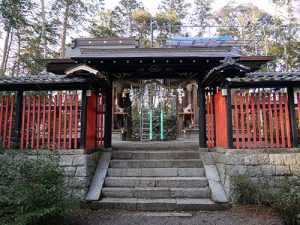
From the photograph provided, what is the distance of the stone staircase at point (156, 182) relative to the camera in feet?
17.1

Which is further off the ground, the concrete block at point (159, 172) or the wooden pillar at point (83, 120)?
the wooden pillar at point (83, 120)

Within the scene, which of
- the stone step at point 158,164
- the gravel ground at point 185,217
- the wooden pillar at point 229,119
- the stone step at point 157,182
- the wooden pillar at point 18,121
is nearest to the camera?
the gravel ground at point 185,217

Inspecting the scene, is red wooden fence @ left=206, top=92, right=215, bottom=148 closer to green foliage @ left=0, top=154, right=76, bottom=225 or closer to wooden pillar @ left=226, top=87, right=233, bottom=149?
wooden pillar @ left=226, top=87, right=233, bottom=149

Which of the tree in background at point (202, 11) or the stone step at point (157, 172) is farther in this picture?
the tree in background at point (202, 11)

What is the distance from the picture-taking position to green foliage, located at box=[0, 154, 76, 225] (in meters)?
3.74

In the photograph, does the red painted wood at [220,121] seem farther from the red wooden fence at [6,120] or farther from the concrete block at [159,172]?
the red wooden fence at [6,120]

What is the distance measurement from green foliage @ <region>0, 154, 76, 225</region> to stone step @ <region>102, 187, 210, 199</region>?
147 cm

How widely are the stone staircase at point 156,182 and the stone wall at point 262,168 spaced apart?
673 mm

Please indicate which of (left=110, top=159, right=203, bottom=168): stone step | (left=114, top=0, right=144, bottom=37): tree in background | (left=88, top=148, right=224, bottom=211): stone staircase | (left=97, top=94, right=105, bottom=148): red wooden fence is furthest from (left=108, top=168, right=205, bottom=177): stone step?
(left=114, top=0, right=144, bottom=37): tree in background

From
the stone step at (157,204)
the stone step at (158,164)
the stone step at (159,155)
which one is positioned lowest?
the stone step at (157,204)

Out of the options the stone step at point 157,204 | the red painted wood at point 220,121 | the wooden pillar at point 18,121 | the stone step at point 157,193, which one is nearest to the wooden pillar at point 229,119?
the red painted wood at point 220,121

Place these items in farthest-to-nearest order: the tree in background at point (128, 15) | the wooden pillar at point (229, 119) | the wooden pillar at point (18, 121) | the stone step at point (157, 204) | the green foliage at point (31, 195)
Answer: the tree in background at point (128, 15) < the wooden pillar at point (18, 121) < the wooden pillar at point (229, 119) < the stone step at point (157, 204) < the green foliage at point (31, 195)

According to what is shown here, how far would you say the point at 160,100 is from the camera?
63.6ft

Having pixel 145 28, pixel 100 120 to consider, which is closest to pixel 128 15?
pixel 145 28
